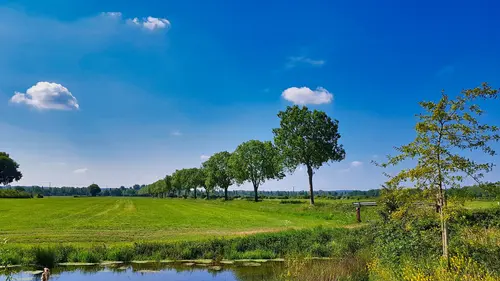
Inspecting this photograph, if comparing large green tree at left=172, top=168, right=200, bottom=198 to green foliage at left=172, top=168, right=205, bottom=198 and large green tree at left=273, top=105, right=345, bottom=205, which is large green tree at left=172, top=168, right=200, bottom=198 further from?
large green tree at left=273, top=105, right=345, bottom=205

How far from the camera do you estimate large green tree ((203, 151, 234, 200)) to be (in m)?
115

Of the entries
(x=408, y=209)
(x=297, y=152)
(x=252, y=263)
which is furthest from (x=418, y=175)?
(x=297, y=152)

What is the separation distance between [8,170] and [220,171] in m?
91.7

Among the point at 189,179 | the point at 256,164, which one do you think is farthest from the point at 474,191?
the point at 189,179

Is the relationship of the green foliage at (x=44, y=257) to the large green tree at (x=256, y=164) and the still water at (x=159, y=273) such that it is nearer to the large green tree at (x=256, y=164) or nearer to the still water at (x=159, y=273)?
the still water at (x=159, y=273)

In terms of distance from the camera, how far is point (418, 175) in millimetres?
11625

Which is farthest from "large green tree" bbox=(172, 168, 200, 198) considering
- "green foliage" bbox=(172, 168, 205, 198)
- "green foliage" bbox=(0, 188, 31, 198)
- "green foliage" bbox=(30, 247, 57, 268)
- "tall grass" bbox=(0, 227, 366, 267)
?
"green foliage" bbox=(30, 247, 57, 268)

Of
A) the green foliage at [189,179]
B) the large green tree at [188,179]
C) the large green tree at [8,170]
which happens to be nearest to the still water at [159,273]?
the green foliage at [189,179]

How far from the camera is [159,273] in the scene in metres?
17.7

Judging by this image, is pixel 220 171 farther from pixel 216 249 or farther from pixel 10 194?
pixel 216 249

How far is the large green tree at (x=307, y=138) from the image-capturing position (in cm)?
5956

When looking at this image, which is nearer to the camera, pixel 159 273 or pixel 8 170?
pixel 159 273

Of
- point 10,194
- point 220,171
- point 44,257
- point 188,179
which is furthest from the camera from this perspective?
point 188,179

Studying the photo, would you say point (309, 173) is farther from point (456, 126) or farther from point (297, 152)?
point (456, 126)
